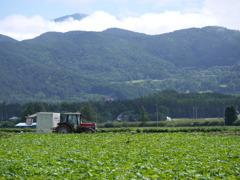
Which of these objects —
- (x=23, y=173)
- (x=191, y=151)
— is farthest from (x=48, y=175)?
(x=191, y=151)

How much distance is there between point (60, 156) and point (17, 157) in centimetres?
233

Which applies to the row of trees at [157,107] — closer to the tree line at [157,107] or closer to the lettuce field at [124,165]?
the tree line at [157,107]

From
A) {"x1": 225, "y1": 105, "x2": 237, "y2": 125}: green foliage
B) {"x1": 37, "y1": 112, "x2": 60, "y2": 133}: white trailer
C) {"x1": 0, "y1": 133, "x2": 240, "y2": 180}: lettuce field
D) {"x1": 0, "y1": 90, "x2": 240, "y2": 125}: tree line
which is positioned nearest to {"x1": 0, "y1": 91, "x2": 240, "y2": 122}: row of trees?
{"x1": 0, "y1": 90, "x2": 240, "y2": 125}: tree line

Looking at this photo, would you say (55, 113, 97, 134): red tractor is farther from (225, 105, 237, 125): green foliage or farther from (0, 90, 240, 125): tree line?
(0, 90, 240, 125): tree line

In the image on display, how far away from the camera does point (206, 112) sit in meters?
167

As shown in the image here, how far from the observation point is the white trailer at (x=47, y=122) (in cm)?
4988

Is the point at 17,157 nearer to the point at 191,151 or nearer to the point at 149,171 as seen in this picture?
the point at 149,171

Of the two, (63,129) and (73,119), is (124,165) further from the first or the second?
(63,129)

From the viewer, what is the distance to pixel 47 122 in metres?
50.3

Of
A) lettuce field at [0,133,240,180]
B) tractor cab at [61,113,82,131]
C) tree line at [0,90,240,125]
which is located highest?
tree line at [0,90,240,125]

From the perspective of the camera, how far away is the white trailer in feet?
164

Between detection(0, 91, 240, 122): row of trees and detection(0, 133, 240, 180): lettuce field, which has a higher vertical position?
detection(0, 91, 240, 122): row of trees

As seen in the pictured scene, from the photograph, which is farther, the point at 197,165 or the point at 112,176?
the point at 197,165

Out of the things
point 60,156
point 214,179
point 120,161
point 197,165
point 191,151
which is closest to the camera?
point 214,179
